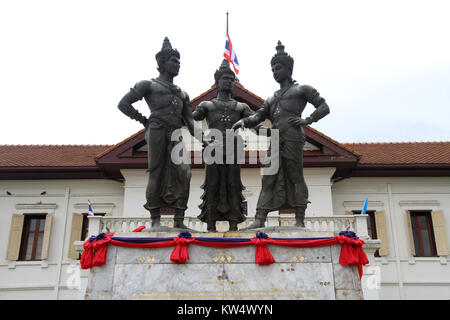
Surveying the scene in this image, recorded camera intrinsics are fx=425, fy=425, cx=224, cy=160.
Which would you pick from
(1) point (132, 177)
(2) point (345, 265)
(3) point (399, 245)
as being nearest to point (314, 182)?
(3) point (399, 245)

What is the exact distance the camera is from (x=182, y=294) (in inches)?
199

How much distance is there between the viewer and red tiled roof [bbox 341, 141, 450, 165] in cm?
1878

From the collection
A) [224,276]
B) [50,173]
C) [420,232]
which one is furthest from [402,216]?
[50,173]

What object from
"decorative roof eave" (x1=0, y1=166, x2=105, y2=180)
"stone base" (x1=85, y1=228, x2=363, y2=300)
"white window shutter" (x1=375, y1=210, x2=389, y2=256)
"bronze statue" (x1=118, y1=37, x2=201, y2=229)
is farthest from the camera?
"decorative roof eave" (x1=0, y1=166, x2=105, y2=180)

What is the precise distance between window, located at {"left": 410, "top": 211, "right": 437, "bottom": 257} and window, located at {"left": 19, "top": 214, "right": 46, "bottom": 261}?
16.0m

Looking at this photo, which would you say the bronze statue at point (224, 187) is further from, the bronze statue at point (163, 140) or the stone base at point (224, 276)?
the stone base at point (224, 276)

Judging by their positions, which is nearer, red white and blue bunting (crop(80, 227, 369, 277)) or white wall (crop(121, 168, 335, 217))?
red white and blue bunting (crop(80, 227, 369, 277))

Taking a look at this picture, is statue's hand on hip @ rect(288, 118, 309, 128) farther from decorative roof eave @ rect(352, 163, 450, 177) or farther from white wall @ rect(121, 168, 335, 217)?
decorative roof eave @ rect(352, 163, 450, 177)

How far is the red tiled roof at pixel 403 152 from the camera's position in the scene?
18.8m

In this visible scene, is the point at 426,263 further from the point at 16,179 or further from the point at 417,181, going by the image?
the point at 16,179

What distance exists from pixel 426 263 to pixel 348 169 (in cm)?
489

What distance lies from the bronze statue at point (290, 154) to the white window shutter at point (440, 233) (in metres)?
13.6

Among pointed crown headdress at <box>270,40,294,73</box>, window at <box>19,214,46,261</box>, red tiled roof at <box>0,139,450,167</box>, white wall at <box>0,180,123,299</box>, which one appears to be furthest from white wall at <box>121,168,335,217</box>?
pointed crown headdress at <box>270,40,294,73</box>
